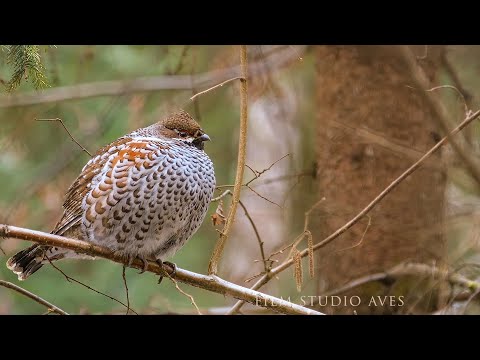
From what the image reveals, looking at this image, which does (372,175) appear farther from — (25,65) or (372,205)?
(25,65)

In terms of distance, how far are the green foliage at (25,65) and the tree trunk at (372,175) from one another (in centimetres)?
164

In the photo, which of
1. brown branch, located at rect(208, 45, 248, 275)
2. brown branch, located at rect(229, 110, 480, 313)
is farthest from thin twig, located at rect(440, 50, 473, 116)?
brown branch, located at rect(208, 45, 248, 275)

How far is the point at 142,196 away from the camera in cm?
340

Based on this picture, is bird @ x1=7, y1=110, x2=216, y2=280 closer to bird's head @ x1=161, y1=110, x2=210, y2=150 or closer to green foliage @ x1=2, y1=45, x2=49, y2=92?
bird's head @ x1=161, y1=110, x2=210, y2=150

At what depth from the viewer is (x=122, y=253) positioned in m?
3.52

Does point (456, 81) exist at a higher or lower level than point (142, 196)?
higher

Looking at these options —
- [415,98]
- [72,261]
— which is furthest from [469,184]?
[72,261]

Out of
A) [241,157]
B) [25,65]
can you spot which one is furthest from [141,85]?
[241,157]

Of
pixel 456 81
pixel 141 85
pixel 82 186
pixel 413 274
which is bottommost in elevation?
pixel 413 274

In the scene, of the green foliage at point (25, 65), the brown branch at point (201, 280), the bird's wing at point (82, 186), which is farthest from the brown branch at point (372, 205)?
the green foliage at point (25, 65)

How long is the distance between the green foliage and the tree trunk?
1.64 metres

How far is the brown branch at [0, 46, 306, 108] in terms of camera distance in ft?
14.1

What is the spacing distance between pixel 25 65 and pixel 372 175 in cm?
209

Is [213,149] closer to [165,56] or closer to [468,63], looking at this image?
[165,56]
